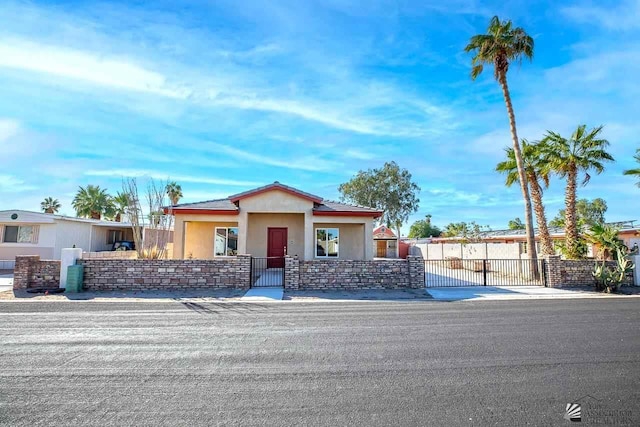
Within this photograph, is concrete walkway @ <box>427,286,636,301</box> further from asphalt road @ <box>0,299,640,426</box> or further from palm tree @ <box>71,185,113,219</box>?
palm tree @ <box>71,185,113,219</box>

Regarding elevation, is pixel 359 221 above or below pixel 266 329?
above

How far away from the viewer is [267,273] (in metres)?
18.0

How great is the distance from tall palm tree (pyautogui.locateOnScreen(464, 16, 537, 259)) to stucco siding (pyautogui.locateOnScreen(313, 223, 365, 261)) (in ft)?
28.0

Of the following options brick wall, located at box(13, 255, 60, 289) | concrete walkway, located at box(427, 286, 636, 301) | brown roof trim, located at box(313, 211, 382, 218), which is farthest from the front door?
brick wall, located at box(13, 255, 60, 289)

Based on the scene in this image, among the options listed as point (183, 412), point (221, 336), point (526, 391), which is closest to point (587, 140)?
point (526, 391)

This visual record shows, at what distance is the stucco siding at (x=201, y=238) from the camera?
20.0m

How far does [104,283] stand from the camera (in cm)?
1341

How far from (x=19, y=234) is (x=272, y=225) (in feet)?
53.0

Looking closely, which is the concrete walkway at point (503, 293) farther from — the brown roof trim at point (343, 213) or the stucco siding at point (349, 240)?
the stucco siding at point (349, 240)

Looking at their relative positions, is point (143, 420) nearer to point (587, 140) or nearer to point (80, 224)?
point (587, 140)

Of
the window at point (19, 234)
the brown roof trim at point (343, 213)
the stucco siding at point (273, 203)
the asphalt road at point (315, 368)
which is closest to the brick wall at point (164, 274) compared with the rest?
the asphalt road at point (315, 368)

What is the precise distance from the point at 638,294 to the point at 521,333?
10.2 m

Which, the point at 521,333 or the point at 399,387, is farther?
the point at 521,333

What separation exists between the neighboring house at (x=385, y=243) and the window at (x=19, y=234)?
2937cm
